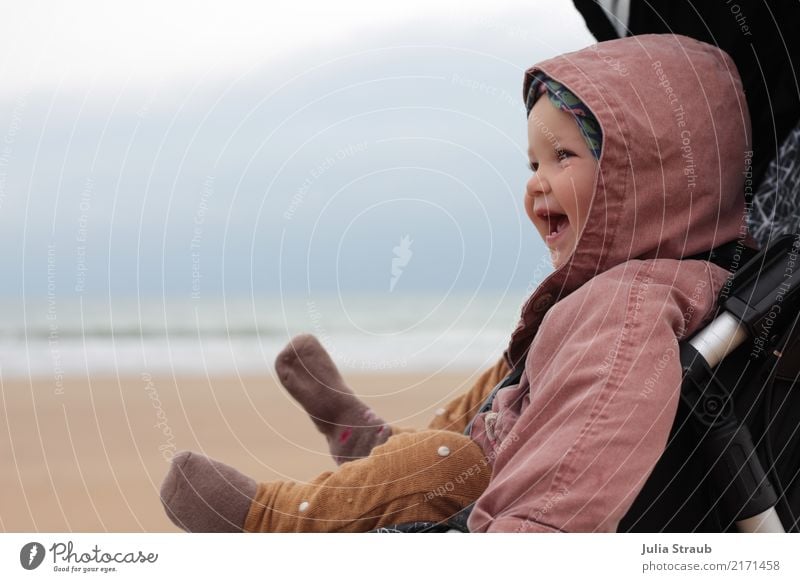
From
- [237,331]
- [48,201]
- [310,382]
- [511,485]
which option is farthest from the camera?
[237,331]

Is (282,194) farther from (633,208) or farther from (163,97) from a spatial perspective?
(633,208)

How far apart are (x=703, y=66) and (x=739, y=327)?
0.34 meters

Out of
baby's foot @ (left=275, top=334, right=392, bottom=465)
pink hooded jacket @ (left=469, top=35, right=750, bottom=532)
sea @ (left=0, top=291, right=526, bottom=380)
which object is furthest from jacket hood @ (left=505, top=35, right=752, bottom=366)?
sea @ (left=0, top=291, right=526, bottom=380)

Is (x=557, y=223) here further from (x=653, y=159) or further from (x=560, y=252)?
(x=653, y=159)

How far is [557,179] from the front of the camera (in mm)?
1047

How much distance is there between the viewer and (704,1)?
117 cm

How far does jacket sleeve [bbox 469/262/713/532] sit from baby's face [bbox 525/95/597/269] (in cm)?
14

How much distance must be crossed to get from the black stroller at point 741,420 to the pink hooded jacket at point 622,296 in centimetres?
4

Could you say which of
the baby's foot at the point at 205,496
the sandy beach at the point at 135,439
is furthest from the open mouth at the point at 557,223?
the sandy beach at the point at 135,439

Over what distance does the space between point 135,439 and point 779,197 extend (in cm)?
217

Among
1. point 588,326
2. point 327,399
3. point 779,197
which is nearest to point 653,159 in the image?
point 588,326

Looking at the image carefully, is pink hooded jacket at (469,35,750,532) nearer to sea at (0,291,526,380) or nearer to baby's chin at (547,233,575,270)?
baby's chin at (547,233,575,270)

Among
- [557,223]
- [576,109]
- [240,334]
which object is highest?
[576,109]

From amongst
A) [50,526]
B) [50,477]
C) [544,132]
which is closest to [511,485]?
[544,132]
